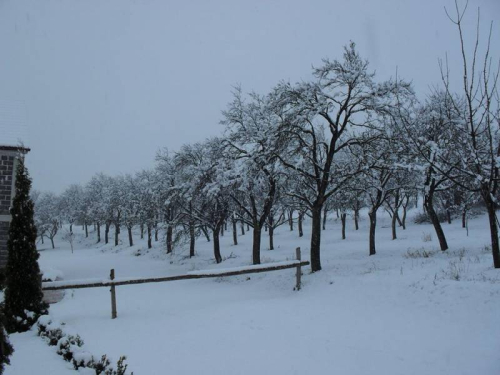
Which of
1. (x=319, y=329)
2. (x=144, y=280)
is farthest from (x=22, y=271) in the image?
(x=319, y=329)

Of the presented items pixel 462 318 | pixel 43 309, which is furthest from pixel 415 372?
pixel 43 309

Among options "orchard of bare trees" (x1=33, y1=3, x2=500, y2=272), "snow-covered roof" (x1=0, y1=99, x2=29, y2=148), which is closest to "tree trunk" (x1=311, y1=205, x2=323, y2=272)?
"orchard of bare trees" (x1=33, y1=3, x2=500, y2=272)

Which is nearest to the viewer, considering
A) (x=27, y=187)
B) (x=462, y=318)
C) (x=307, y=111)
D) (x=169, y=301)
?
(x=462, y=318)

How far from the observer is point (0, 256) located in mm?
14266

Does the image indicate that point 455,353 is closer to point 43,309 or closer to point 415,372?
point 415,372

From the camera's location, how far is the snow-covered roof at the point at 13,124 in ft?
48.1

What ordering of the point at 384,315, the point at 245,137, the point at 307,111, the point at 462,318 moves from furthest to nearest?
the point at 245,137, the point at 307,111, the point at 384,315, the point at 462,318

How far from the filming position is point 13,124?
15.7 m

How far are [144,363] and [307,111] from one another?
11.3 m

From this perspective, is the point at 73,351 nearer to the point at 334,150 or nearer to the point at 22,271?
the point at 22,271

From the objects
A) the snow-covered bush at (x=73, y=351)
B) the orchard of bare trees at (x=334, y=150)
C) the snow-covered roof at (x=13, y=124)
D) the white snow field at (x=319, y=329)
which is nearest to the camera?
the snow-covered bush at (x=73, y=351)

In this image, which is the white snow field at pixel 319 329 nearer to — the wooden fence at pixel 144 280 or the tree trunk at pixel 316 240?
the wooden fence at pixel 144 280


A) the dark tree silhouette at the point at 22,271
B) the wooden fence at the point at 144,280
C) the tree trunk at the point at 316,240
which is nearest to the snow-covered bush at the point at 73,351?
the dark tree silhouette at the point at 22,271

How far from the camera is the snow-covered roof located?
1467 centimetres
